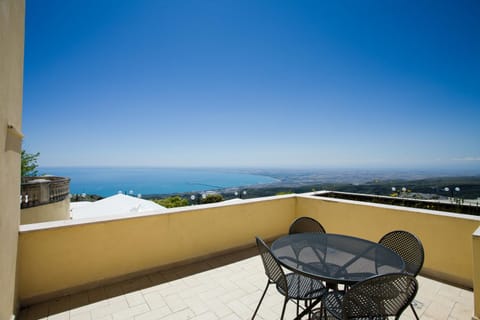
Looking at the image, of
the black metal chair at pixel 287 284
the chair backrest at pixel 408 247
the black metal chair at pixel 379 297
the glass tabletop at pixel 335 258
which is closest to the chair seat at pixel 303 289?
the black metal chair at pixel 287 284

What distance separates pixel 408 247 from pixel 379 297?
117 centimetres

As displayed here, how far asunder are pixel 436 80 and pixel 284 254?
396 inches

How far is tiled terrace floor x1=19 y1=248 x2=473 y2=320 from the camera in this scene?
203 cm

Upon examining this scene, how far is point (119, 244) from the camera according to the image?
2.65 m

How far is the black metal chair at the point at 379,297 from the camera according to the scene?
123 centimetres

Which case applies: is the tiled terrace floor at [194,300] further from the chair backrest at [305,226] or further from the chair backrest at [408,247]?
the chair backrest at [305,226]

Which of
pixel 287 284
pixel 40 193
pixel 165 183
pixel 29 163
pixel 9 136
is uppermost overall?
pixel 29 163

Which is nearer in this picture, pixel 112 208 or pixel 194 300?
pixel 194 300

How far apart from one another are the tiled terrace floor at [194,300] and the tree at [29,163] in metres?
18.5

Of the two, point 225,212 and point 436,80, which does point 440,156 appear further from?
point 225,212

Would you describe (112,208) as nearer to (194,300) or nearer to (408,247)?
(194,300)

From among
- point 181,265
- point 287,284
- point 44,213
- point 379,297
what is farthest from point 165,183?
point 379,297

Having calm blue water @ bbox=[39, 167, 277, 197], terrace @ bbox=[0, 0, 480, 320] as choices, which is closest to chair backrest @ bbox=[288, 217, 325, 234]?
terrace @ bbox=[0, 0, 480, 320]

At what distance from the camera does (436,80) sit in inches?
304
